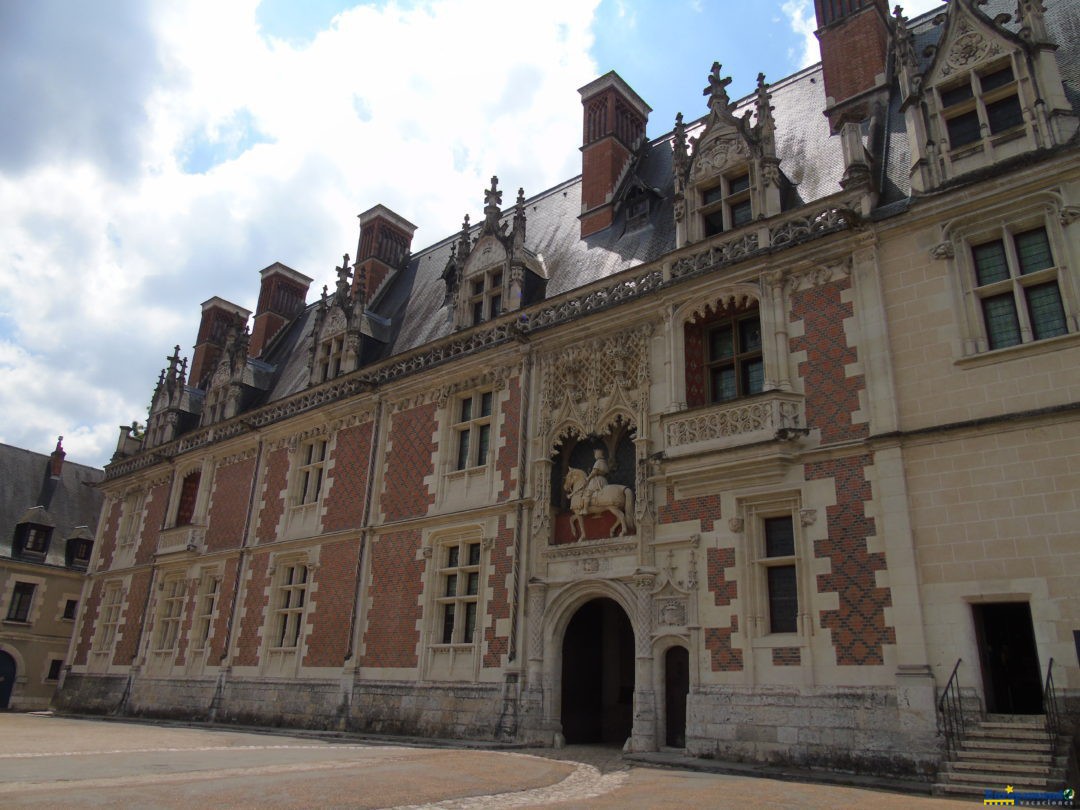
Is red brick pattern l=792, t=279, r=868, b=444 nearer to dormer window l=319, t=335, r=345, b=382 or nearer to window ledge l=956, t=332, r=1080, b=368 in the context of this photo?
window ledge l=956, t=332, r=1080, b=368

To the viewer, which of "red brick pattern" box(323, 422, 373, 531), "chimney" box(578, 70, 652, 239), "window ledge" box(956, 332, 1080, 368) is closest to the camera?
"window ledge" box(956, 332, 1080, 368)

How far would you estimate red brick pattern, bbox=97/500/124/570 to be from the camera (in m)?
28.7

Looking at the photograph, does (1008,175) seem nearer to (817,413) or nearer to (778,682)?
(817,413)

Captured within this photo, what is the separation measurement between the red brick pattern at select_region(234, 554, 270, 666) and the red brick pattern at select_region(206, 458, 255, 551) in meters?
1.26

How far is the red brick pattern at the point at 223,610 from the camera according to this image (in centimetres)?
2158

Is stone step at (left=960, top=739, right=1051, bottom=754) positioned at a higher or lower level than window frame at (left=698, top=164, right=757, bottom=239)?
lower

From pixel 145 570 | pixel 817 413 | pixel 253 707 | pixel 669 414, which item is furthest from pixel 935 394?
pixel 145 570

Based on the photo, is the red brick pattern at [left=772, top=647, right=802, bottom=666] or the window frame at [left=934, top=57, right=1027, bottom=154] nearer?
the red brick pattern at [left=772, top=647, right=802, bottom=666]

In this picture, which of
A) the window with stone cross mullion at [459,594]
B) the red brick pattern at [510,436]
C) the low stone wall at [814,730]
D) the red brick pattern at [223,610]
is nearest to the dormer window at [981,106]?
the low stone wall at [814,730]

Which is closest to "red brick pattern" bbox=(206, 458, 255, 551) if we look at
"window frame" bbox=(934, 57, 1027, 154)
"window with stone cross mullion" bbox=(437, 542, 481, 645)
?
"window with stone cross mullion" bbox=(437, 542, 481, 645)

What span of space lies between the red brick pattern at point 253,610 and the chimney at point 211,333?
12.6 m

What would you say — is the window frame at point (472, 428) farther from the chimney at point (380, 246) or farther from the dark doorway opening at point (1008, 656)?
the dark doorway opening at point (1008, 656)

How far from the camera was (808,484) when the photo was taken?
12211mm

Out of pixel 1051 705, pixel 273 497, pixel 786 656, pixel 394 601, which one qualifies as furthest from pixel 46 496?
pixel 1051 705
